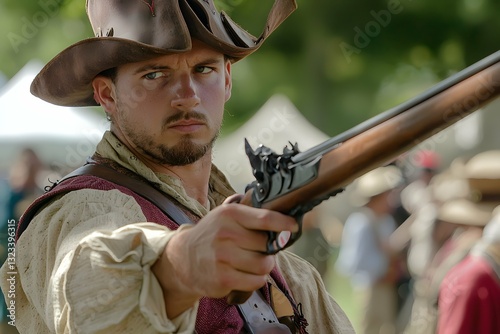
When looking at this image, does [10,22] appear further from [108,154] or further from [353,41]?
[108,154]

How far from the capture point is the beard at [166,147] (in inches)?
154

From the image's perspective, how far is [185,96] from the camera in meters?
3.80

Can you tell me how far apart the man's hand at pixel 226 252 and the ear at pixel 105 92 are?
4.04ft

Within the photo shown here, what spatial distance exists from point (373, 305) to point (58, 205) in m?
7.95

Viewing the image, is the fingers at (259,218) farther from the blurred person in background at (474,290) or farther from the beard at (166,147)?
the blurred person in background at (474,290)

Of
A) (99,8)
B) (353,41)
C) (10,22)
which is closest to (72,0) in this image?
(10,22)

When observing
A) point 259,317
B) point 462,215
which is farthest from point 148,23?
point 462,215

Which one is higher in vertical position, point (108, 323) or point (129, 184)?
point (129, 184)

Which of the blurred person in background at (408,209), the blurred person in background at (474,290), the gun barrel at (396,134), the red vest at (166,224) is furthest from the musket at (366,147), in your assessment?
the blurred person in background at (408,209)

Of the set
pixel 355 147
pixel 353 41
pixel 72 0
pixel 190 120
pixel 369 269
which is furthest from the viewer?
pixel 353 41

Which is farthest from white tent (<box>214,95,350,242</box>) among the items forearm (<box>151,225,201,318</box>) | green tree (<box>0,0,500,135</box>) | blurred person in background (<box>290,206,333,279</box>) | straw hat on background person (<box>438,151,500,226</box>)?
forearm (<box>151,225,201,318</box>)

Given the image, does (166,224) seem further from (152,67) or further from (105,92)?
(105,92)

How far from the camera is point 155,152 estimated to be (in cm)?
392

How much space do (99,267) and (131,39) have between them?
108 centimetres
